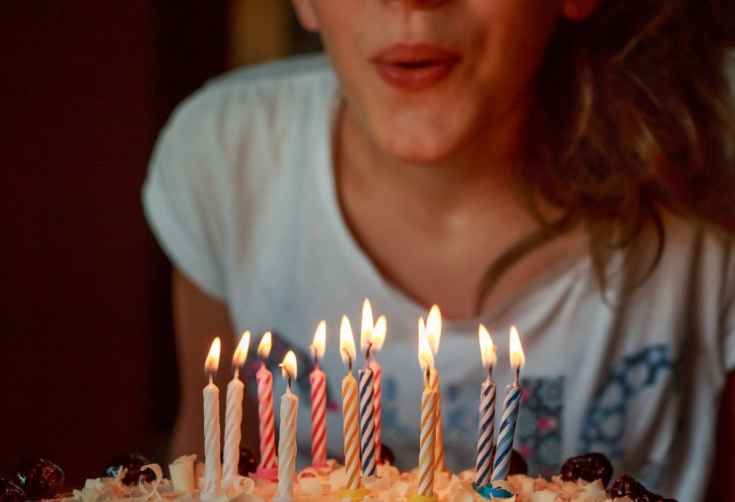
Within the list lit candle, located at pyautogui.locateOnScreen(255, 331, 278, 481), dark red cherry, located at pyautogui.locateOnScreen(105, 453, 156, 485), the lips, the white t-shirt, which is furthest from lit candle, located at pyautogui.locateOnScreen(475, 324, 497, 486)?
the white t-shirt

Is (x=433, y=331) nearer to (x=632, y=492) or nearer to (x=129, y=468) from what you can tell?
(x=632, y=492)

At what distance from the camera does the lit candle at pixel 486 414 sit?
794mm

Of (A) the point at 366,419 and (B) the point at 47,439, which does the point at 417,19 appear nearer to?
(A) the point at 366,419

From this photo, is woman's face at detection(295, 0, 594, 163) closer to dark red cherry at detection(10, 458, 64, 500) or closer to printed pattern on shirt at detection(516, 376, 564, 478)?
printed pattern on shirt at detection(516, 376, 564, 478)

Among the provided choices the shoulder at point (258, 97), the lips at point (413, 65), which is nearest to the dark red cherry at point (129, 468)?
the lips at point (413, 65)

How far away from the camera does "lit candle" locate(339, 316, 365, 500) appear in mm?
826

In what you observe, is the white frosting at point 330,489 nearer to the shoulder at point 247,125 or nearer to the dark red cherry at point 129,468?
the dark red cherry at point 129,468

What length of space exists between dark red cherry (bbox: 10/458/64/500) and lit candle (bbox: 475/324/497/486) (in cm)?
43

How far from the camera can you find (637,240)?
4.66 ft

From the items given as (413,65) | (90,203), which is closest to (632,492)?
(413,65)

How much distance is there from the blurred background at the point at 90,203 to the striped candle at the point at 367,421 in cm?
107

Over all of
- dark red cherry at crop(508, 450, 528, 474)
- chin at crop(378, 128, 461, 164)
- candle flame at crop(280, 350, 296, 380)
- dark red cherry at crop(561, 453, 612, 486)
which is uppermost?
chin at crop(378, 128, 461, 164)

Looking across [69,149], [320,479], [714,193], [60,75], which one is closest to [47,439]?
[69,149]

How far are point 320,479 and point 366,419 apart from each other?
0.12 m
